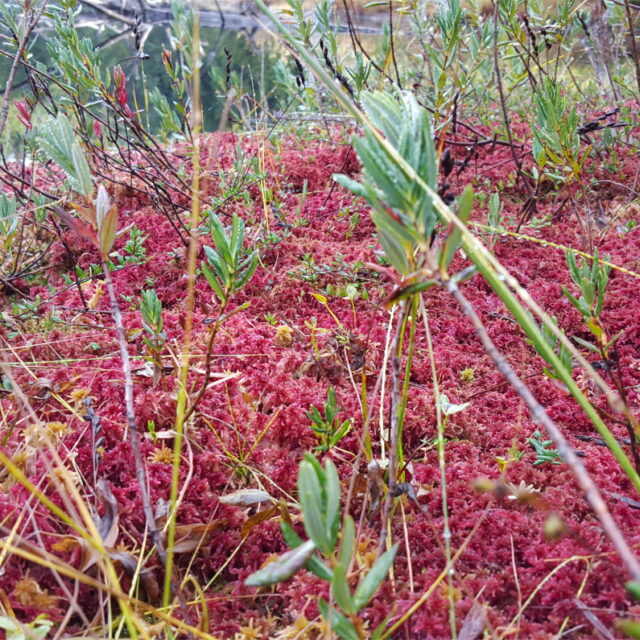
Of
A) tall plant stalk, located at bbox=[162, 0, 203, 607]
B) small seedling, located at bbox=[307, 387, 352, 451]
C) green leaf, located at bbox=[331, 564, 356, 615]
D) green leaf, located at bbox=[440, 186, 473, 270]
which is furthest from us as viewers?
small seedling, located at bbox=[307, 387, 352, 451]

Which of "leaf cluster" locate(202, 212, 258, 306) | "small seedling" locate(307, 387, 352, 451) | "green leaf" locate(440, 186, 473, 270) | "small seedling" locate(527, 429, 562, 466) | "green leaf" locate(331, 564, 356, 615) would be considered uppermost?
"green leaf" locate(440, 186, 473, 270)

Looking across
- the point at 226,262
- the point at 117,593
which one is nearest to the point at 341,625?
the point at 117,593

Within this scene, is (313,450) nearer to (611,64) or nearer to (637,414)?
(637,414)

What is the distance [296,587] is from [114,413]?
0.76 m

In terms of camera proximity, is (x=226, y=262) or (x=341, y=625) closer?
(x=341, y=625)

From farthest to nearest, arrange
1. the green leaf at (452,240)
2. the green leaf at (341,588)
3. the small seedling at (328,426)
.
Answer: the small seedling at (328,426) → the green leaf at (452,240) → the green leaf at (341,588)

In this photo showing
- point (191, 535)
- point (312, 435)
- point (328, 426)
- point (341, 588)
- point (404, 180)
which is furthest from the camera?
point (312, 435)

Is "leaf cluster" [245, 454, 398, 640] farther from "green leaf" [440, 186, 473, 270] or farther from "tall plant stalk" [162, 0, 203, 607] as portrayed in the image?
"green leaf" [440, 186, 473, 270]

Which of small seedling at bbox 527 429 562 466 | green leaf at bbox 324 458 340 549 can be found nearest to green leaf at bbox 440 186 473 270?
green leaf at bbox 324 458 340 549

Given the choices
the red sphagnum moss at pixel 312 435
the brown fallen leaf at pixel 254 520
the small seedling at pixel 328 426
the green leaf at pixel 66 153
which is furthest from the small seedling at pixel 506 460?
the green leaf at pixel 66 153

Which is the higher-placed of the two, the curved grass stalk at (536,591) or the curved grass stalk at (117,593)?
the curved grass stalk at (117,593)

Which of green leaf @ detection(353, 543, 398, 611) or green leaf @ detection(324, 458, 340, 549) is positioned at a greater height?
green leaf @ detection(324, 458, 340, 549)

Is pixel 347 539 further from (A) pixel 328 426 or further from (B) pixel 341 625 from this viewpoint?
(A) pixel 328 426

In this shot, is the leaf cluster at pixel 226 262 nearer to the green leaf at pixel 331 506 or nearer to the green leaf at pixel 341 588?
the green leaf at pixel 331 506
